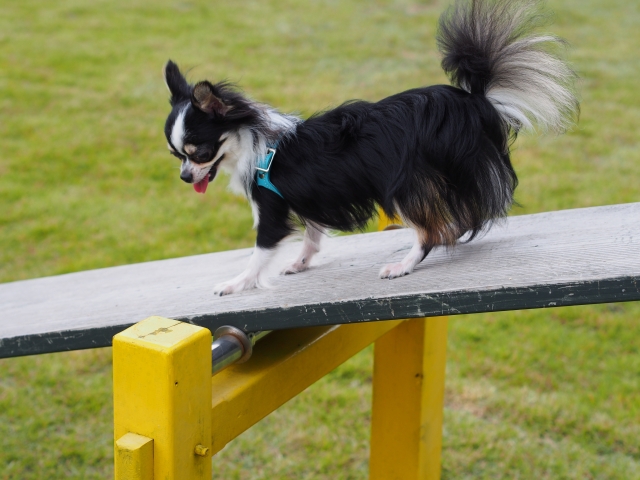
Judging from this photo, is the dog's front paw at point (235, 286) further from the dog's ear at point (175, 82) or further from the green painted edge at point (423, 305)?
the dog's ear at point (175, 82)

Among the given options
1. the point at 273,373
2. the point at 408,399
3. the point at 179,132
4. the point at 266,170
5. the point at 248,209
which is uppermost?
the point at 179,132

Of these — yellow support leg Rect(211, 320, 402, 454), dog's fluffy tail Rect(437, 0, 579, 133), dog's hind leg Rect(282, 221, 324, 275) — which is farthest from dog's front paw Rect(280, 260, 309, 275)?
dog's fluffy tail Rect(437, 0, 579, 133)

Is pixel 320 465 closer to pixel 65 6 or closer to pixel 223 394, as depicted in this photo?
pixel 223 394

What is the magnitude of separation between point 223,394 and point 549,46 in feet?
4.83

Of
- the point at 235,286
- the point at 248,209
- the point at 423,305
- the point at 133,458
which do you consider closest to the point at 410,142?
the point at 423,305

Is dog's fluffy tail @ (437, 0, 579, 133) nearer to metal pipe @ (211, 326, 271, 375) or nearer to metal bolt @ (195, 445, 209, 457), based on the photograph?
metal pipe @ (211, 326, 271, 375)

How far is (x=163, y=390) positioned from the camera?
1.40 m

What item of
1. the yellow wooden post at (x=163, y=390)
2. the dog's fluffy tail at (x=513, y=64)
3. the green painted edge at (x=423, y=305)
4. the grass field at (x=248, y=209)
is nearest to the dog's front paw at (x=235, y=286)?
the green painted edge at (x=423, y=305)

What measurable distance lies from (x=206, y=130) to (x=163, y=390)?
104 centimetres

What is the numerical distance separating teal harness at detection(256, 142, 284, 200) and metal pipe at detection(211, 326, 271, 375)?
0.54 meters

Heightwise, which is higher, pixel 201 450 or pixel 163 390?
pixel 163 390

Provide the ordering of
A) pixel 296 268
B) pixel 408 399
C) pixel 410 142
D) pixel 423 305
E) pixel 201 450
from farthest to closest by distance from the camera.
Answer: pixel 408 399 → pixel 296 268 → pixel 410 142 → pixel 423 305 → pixel 201 450

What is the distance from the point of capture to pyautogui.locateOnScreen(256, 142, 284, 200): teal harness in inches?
86.2

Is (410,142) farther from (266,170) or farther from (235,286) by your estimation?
(235,286)
